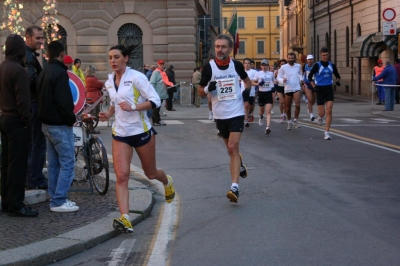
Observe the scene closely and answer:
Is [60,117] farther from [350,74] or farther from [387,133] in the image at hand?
[350,74]

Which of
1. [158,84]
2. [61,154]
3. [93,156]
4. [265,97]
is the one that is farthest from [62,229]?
[158,84]

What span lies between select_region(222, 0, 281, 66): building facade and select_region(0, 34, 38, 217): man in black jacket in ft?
331

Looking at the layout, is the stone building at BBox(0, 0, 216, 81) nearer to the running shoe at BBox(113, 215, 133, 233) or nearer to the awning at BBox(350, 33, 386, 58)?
the awning at BBox(350, 33, 386, 58)

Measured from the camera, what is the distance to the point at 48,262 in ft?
20.5

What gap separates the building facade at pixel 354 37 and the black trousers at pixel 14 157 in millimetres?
25977

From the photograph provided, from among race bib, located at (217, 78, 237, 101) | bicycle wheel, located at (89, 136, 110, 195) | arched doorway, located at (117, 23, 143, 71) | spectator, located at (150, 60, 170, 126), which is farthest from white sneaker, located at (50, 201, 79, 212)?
arched doorway, located at (117, 23, 143, 71)

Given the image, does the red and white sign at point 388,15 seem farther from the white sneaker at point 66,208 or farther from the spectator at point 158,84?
the white sneaker at point 66,208

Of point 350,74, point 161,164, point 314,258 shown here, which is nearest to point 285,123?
point 161,164

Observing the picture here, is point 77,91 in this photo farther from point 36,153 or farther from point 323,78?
point 323,78

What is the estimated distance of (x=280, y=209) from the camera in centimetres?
820

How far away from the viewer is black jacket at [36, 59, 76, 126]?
7.97 m

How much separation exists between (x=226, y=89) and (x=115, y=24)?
27.4 m

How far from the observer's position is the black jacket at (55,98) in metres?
7.97


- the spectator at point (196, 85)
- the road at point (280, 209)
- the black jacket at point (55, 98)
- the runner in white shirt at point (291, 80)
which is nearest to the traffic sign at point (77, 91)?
the black jacket at point (55, 98)
